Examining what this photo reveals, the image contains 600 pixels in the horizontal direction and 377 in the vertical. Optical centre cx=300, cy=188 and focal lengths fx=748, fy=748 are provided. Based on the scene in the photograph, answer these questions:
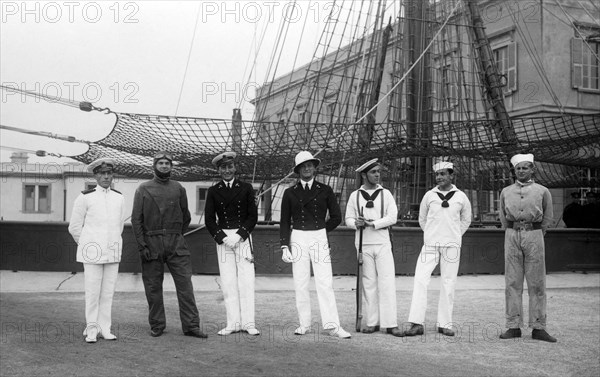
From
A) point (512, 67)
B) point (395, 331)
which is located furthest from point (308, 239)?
point (512, 67)

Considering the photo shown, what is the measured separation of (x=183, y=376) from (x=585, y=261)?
33.2 ft

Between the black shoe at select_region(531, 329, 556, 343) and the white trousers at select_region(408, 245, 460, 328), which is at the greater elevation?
the white trousers at select_region(408, 245, 460, 328)

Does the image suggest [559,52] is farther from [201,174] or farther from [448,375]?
[448,375]

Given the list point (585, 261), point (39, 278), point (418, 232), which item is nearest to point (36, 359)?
point (39, 278)

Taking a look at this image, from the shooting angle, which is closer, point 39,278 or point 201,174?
point 39,278

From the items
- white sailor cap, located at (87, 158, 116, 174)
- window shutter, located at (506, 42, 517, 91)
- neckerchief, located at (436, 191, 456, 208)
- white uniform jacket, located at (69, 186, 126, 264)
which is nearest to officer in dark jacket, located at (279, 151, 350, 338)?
neckerchief, located at (436, 191, 456, 208)

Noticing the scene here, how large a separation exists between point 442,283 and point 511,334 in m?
0.78

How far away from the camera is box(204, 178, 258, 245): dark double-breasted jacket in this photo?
7.22 m

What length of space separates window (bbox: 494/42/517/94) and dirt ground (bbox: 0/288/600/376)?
13649 millimetres

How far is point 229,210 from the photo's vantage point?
7.23m

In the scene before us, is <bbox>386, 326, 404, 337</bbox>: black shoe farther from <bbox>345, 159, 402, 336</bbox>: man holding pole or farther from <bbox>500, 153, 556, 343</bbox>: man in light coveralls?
<bbox>500, 153, 556, 343</bbox>: man in light coveralls

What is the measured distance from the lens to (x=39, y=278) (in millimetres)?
11086

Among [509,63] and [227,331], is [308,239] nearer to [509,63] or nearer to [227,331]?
[227,331]

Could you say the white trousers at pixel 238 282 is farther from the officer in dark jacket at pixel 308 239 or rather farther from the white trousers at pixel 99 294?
the white trousers at pixel 99 294
